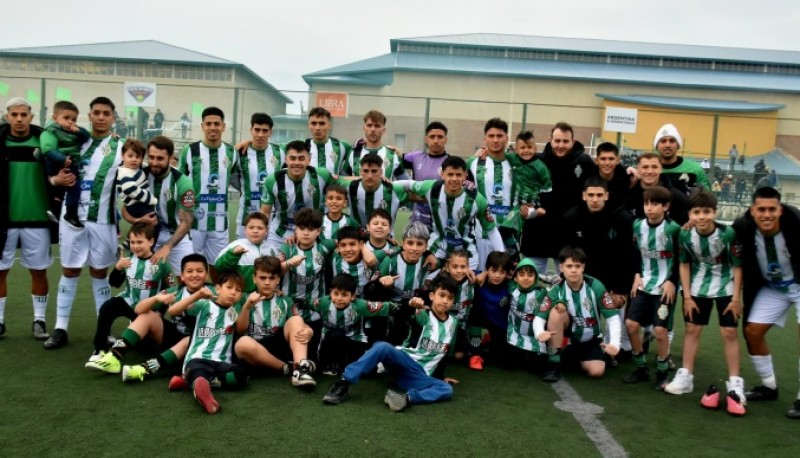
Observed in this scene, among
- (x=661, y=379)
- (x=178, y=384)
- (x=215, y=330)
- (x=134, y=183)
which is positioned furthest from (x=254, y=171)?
(x=661, y=379)

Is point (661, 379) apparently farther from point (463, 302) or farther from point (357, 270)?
point (357, 270)

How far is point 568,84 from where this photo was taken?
100 ft

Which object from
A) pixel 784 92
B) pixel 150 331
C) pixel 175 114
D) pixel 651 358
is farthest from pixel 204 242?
pixel 784 92

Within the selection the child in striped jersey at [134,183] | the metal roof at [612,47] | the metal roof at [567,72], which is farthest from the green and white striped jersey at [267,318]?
the metal roof at [612,47]

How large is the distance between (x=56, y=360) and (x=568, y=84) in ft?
93.7

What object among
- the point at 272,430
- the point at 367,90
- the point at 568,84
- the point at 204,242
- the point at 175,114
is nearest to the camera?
the point at 272,430

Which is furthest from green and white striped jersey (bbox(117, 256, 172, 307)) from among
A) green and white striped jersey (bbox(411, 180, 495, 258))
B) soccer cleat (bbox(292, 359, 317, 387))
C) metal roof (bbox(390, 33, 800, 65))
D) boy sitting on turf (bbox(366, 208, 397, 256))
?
metal roof (bbox(390, 33, 800, 65))

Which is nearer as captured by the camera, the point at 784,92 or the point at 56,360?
the point at 56,360

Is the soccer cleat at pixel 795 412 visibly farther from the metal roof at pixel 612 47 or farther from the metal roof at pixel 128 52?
the metal roof at pixel 612 47

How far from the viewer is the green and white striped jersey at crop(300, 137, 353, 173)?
6164 millimetres

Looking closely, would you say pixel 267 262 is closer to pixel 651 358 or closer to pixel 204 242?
pixel 204 242

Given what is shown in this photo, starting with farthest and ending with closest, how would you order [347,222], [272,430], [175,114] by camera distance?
[175,114] → [347,222] → [272,430]

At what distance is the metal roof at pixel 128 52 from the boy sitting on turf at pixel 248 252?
70.3 ft

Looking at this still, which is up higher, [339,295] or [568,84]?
[568,84]
